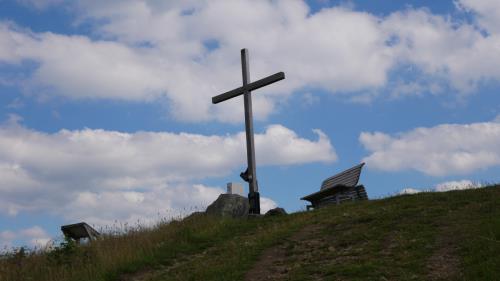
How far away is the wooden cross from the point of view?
16797 millimetres

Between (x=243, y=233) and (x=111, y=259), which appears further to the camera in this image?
(x=243, y=233)

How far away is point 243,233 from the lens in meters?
13.0

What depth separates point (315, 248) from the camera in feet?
33.8

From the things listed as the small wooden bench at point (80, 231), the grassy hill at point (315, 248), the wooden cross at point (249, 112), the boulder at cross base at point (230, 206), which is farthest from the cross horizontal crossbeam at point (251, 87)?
the small wooden bench at point (80, 231)

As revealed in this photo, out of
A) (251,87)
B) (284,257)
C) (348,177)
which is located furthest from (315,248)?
(251,87)

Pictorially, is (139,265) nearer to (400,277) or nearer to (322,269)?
(322,269)

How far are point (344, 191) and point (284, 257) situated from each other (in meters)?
7.84

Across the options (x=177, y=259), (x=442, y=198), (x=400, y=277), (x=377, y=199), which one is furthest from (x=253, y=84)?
(x=400, y=277)

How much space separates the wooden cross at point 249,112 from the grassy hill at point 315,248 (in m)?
2.23

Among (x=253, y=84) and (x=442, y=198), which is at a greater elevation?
(x=253, y=84)

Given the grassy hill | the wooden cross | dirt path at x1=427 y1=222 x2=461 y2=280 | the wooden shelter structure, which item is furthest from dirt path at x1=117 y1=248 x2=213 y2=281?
the wooden shelter structure

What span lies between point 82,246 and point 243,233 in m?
3.35

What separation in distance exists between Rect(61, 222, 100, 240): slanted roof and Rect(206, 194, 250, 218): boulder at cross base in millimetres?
3066

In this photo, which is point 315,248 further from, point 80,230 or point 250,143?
point 250,143
